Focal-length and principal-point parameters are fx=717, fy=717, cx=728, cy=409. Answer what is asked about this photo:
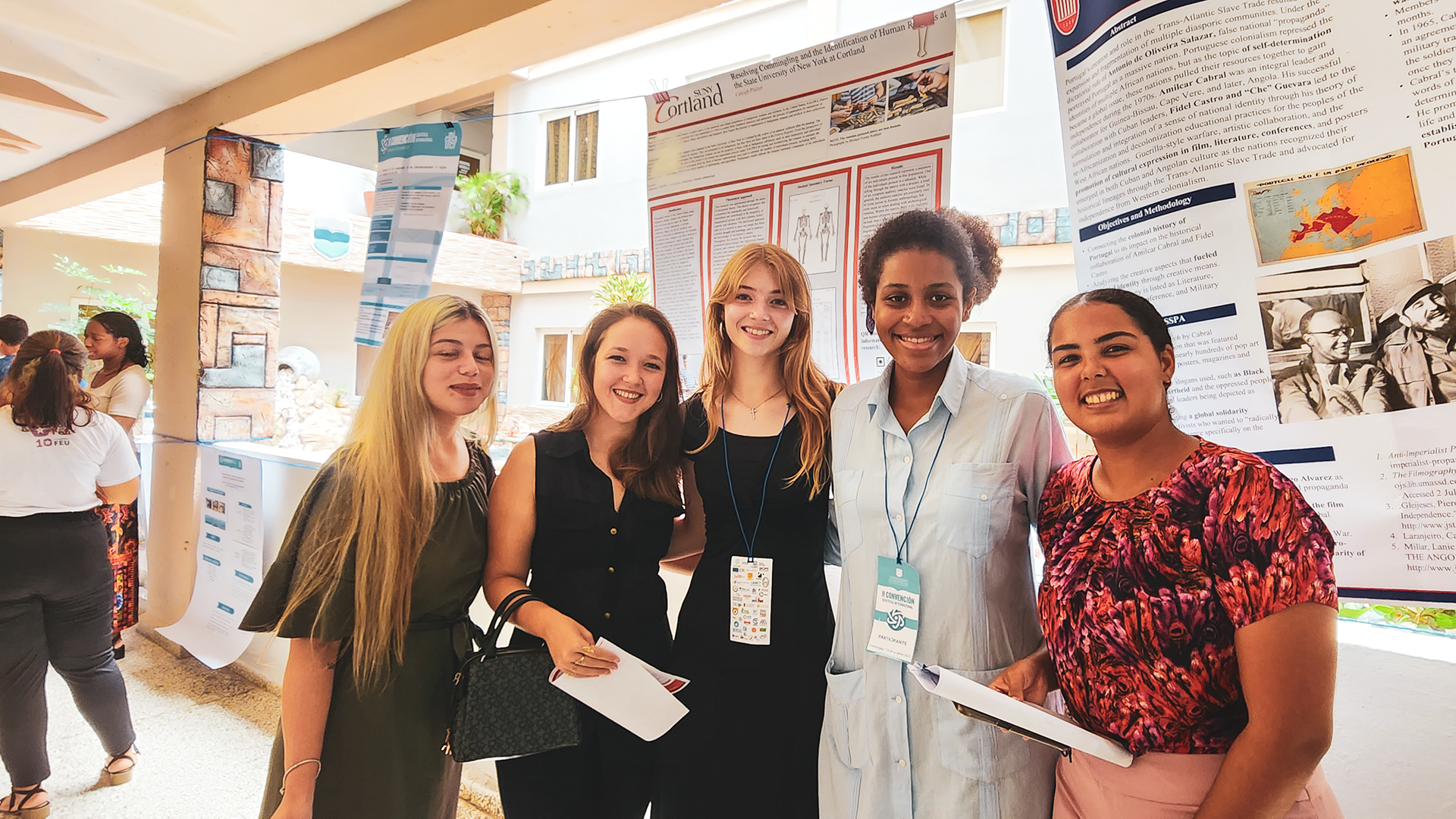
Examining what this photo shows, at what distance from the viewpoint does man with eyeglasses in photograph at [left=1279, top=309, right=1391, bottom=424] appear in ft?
3.98

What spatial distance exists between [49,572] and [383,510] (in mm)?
2195

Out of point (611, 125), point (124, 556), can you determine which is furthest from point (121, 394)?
point (611, 125)

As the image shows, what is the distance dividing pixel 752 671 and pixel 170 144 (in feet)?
14.3

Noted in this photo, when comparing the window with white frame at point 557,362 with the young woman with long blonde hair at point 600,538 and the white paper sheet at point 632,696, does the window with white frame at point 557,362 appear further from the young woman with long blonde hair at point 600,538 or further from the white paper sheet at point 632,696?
the white paper sheet at point 632,696

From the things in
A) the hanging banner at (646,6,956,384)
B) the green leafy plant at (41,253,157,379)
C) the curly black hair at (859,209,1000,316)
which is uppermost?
the green leafy plant at (41,253,157,379)

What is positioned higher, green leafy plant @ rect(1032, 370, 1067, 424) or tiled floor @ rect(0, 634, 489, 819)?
green leafy plant @ rect(1032, 370, 1067, 424)

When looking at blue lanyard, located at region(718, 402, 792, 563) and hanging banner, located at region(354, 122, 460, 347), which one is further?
hanging banner, located at region(354, 122, 460, 347)

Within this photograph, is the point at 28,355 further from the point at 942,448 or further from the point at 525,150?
the point at 525,150

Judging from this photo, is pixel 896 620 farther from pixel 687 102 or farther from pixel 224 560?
pixel 224 560

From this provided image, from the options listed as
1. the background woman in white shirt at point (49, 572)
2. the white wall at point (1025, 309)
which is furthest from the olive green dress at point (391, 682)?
the white wall at point (1025, 309)

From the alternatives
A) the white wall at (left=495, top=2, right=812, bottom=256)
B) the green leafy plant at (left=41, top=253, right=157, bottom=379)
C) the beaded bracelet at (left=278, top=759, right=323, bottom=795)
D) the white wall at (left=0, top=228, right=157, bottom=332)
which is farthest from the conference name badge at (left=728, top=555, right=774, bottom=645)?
the white wall at (left=0, top=228, right=157, bottom=332)

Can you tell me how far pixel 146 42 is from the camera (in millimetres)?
3061

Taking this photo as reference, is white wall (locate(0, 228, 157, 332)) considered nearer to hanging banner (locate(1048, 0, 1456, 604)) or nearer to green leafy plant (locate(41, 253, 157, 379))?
green leafy plant (locate(41, 253, 157, 379))

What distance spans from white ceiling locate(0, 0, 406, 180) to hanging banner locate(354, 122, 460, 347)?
49 cm
